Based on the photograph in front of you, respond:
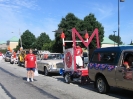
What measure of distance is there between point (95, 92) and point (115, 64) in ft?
6.19

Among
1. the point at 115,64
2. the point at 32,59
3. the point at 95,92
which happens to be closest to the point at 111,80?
the point at 115,64

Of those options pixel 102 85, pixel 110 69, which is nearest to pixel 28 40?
pixel 102 85

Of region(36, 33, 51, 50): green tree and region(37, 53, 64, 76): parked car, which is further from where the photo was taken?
region(36, 33, 51, 50): green tree

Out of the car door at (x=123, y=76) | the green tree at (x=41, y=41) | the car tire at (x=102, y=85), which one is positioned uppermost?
the green tree at (x=41, y=41)

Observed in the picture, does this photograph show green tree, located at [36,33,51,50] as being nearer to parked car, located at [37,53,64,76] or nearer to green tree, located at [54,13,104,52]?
green tree, located at [54,13,104,52]

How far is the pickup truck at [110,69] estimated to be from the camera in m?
8.66

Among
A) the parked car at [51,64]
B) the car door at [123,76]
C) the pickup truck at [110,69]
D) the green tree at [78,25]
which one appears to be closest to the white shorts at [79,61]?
the pickup truck at [110,69]

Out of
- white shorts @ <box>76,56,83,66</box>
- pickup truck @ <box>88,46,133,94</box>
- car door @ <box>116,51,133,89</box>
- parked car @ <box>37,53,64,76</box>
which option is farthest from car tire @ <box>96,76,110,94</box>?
parked car @ <box>37,53,64,76</box>

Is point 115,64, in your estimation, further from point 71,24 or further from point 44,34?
point 44,34

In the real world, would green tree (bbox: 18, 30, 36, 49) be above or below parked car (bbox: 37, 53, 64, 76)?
above

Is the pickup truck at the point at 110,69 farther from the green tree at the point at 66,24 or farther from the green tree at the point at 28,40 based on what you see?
the green tree at the point at 28,40

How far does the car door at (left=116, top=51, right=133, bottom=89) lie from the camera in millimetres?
8405

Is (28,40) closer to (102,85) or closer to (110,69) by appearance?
(102,85)

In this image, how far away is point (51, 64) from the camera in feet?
56.7
